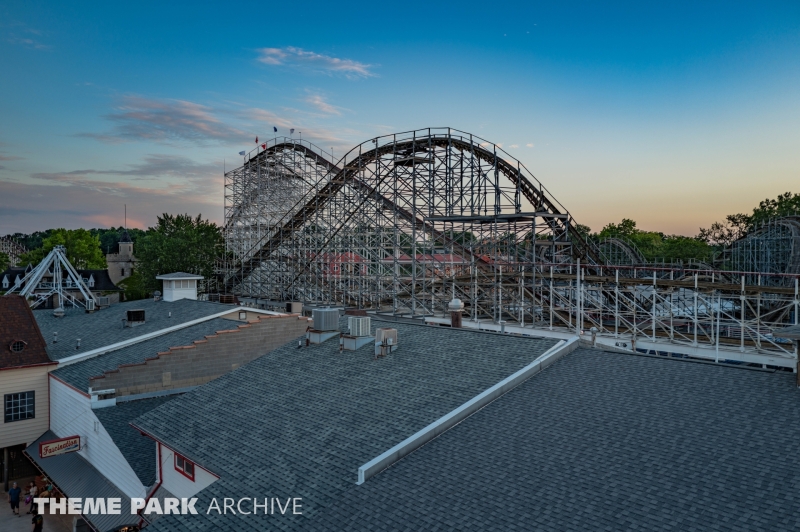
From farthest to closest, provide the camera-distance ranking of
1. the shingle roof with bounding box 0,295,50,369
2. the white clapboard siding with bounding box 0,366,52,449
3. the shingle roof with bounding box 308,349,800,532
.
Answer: the shingle roof with bounding box 0,295,50,369 < the white clapboard siding with bounding box 0,366,52,449 < the shingle roof with bounding box 308,349,800,532

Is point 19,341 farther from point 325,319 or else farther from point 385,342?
point 385,342

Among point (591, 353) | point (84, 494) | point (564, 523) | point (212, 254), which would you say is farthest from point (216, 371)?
point (212, 254)

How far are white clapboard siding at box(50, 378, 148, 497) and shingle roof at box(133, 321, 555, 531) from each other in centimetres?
277

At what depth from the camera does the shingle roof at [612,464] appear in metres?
7.52

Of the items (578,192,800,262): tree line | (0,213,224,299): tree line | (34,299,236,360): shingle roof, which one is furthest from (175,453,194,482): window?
(578,192,800,262): tree line

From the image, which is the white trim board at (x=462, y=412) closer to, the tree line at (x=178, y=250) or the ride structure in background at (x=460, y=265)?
the ride structure in background at (x=460, y=265)

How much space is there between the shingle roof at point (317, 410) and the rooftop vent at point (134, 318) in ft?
40.4

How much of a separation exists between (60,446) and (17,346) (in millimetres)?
6166

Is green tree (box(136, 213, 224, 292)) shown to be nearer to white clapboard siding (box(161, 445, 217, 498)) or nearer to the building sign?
the building sign

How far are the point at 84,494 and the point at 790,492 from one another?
17814 mm

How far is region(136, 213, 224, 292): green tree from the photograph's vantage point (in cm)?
4591

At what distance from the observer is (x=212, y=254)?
4797 centimetres

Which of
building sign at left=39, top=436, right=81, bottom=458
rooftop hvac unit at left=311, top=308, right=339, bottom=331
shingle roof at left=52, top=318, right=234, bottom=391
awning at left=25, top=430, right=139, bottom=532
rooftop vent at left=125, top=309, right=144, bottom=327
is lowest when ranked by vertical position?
awning at left=25, top=430, right=139, bottom=532

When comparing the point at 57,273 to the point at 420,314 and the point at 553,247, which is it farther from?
the point at 553,247
